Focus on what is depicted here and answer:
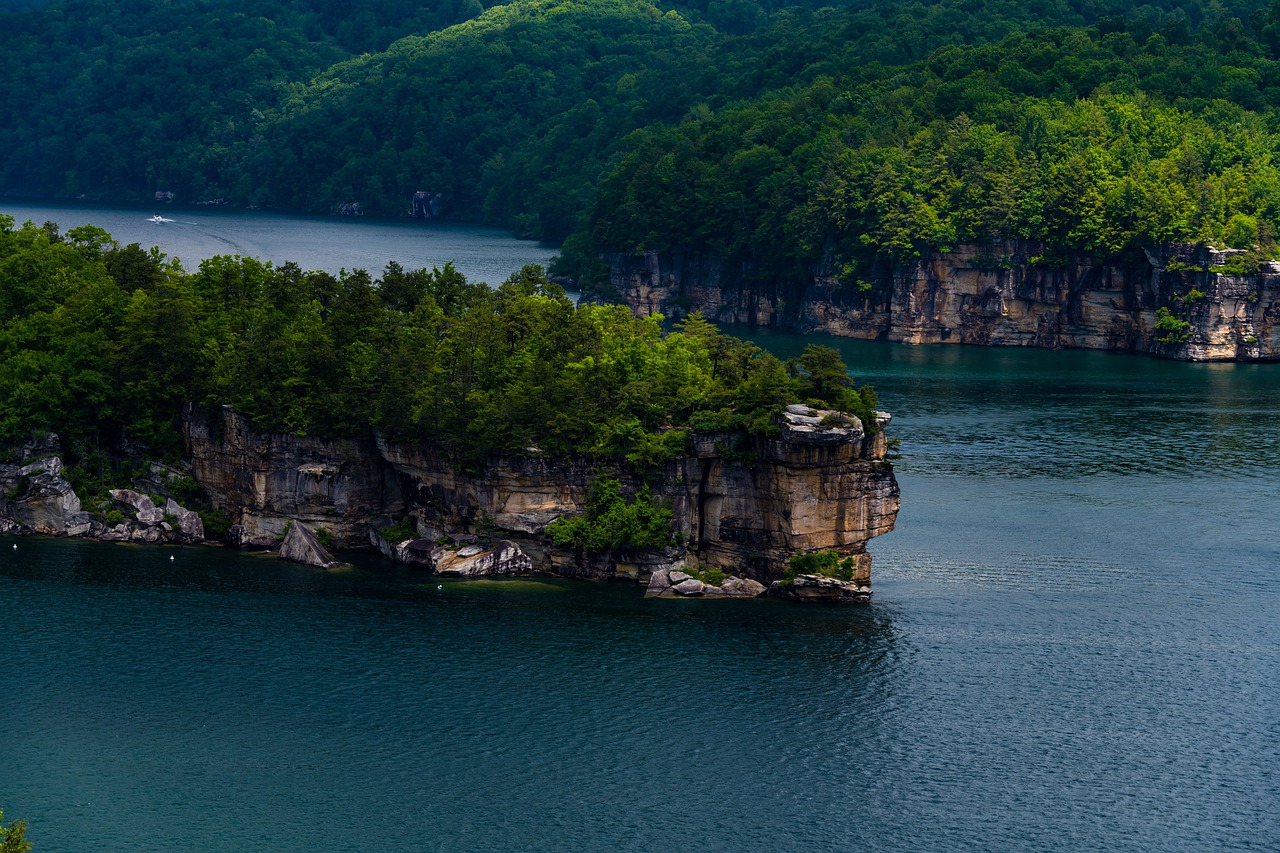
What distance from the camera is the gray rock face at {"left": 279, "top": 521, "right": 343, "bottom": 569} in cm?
9075

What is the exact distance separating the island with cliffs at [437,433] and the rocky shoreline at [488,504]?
0.12 metres

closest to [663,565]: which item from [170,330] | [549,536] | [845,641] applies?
[549,536]

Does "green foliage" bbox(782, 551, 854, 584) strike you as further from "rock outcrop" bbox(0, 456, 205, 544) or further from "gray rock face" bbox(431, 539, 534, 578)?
"rock outcrop" bbox(0, 456, 205, 544)

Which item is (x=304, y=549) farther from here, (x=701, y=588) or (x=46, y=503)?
(x=701, y=588)

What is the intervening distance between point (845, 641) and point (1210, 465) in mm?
44860

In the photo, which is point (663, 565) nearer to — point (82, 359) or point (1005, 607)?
point (1005, 607)

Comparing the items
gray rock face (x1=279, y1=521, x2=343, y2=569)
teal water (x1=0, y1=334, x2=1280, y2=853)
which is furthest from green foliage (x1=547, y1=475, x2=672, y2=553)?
gray rock face (x1=279, y1=521, x2=343, y2=569)

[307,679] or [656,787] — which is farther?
[307,679]

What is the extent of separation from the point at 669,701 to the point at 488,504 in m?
20.7

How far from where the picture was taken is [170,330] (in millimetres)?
99625

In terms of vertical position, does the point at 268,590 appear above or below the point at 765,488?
below

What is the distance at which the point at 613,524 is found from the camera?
85875 millimetres

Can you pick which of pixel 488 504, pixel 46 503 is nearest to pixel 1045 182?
pixel 488 504

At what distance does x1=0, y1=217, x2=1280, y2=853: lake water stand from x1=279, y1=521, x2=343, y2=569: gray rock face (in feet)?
4.48
